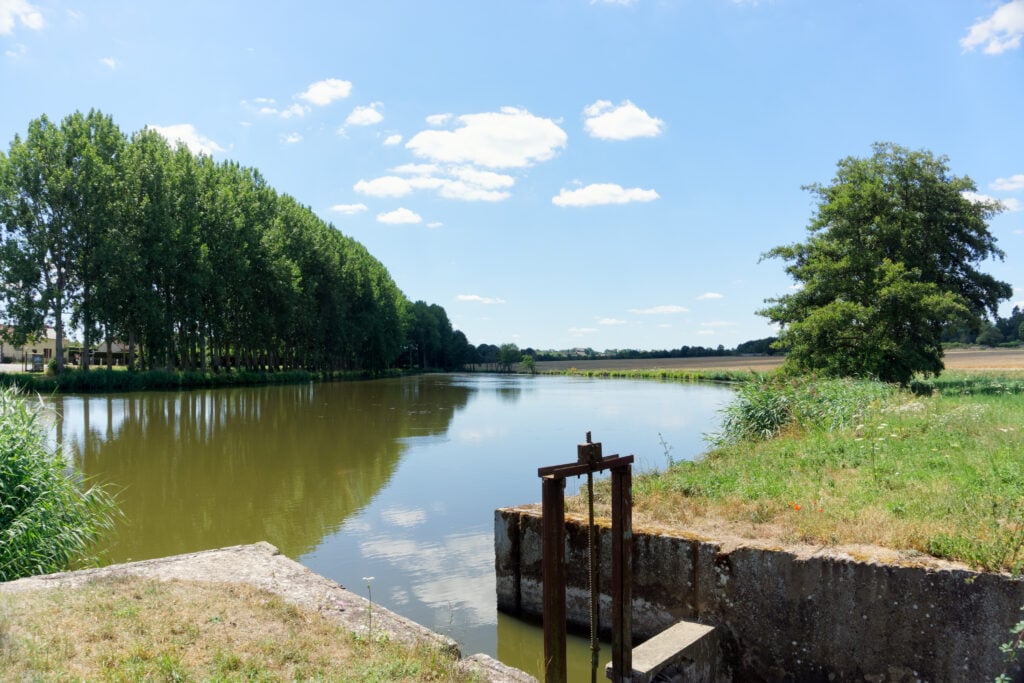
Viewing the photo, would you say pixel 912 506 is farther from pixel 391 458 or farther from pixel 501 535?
pixel 391 458

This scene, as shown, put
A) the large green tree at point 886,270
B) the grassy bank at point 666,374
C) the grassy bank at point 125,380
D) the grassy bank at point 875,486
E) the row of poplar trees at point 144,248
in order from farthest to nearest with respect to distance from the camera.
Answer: the grassy bank at point 666,374 < the row of poplar trees at point 144,248 < the grassy bank at point 125,380 < the large green tree at point 886,270 < the grassy bank at point 875,486

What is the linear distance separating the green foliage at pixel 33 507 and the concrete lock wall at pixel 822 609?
16.9ft

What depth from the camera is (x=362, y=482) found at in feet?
40.4

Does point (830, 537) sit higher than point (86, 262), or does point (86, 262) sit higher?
point (86, 262)

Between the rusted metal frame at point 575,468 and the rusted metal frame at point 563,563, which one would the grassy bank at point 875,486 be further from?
the rusted metal frame at point 575,468

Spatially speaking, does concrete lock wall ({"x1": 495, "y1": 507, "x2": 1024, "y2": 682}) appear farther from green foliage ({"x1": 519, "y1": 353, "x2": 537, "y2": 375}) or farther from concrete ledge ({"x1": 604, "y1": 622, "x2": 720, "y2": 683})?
green foliage ({"x1": 519, "y1": 353, "x2": 537, "y2": 375})

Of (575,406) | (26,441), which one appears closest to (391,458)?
(26,441)

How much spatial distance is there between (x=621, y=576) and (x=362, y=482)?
891 cm

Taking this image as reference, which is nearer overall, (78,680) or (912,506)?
(78,680)

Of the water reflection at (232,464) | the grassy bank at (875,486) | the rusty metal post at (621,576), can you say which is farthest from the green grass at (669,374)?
the rusty metal post at (621,576)

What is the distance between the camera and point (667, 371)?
79375 millimetres

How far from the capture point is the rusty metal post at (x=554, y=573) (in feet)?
12.5

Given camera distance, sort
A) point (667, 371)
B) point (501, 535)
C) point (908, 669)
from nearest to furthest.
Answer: point (908, 669) < point (501, 535) < point (667, 371)

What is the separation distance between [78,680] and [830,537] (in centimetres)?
499
